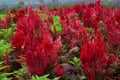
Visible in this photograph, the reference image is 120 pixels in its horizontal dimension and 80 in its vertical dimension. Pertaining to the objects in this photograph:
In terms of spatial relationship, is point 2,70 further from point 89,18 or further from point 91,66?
point 89,18

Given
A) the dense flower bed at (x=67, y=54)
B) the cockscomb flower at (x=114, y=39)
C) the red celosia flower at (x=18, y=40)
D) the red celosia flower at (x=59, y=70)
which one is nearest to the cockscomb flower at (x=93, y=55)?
the dense flower bed at (x=67, y=54)

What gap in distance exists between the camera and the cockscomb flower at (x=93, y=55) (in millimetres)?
3254

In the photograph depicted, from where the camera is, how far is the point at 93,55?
3260 mm

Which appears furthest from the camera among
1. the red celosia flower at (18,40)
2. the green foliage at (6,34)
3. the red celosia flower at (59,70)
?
the green foliage at (6,34)

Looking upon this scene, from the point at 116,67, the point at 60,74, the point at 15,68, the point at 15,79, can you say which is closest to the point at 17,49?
the point at 15,68

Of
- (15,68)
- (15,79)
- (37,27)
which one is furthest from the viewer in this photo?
(37,27)

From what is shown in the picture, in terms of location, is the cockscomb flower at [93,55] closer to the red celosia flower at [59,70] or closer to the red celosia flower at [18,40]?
the red celosia flower at [59,70]

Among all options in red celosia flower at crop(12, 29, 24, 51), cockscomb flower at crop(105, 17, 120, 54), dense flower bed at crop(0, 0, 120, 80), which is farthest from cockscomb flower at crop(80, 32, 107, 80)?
red celosia flower at crop(12, 29, 24, 51)

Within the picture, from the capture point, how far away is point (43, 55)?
326cm

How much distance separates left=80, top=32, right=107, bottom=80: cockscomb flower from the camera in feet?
10.7

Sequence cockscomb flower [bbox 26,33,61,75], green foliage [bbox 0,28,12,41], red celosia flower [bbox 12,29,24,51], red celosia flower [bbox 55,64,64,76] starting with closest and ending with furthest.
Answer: cockscomb flower [bbox 26,33,61,75], red celosia flower [bbox 55,64,64,76], red celosia flower [bbox 12,29,24,51], green foliage [bbox 0,28,12,41]

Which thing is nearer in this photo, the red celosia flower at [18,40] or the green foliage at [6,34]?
the red celosia flower at [18,40]

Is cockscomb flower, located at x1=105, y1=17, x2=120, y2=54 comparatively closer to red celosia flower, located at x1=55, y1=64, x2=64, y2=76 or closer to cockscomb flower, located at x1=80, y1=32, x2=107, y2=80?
cockscomb flower, located at x1=80, y1=32, x2=107, y2=80

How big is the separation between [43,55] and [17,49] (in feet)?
2.71
